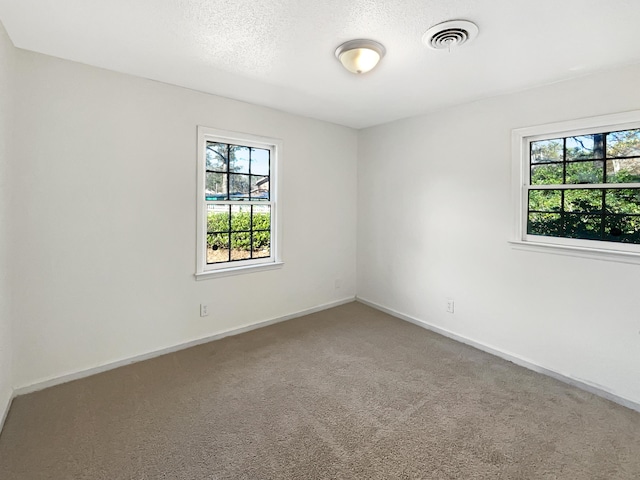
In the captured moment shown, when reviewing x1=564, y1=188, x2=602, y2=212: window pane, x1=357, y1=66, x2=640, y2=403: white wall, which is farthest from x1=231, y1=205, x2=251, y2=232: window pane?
x1=564, y1=188, x2=602, y2=212: window pane

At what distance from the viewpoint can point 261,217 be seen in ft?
12.0

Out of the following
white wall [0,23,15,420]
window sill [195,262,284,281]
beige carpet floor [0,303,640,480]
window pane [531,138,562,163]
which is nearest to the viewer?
beige carpet floor [0,303,640,480]

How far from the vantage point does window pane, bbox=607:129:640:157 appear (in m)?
2.35

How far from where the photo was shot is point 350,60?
2162 mm

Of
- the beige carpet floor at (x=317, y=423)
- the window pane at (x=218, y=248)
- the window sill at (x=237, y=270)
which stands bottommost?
the beige carpet floor at (x=317, y=423)

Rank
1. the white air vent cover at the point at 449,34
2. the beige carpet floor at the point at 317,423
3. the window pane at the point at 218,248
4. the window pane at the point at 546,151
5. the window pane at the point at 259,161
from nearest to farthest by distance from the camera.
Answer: the beige carpet floor at the point at 317,423 < the white air vent cover at the point at 449,34 < the window pane at the point at 546,151 < the window pane at the point at 218,248 < the window pane at the point at 259,161

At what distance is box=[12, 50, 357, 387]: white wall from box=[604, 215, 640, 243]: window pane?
3.10 metres

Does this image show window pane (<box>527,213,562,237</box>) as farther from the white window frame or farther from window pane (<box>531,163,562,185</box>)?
window pane (<box>531,163,562,185</box>)

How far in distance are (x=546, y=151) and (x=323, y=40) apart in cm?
212

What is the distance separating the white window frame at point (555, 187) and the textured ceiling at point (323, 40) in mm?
378

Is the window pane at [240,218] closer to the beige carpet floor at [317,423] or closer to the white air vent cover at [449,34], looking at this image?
the beige carpet floor at [317,423]

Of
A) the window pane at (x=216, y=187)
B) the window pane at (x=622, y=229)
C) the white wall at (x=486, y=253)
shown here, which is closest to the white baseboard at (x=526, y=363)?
the white wall at (x=486, y=253)

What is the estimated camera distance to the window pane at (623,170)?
2342 millimetres

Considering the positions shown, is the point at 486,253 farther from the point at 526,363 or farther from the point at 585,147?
the point at 585,147
